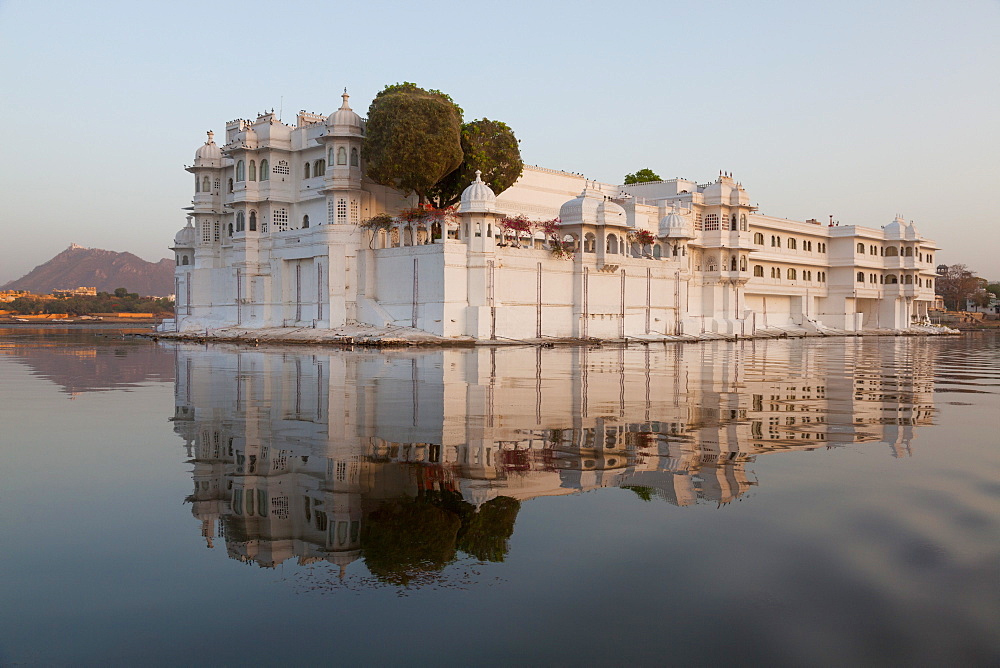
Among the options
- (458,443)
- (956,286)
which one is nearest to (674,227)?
(458,443)

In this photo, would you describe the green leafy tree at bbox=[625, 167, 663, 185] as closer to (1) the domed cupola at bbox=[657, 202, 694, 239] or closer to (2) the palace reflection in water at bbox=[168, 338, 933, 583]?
(1) the domed cupola at bbox=[657, 202, 694, 239]

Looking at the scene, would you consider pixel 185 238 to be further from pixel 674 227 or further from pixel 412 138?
pixel 674 227

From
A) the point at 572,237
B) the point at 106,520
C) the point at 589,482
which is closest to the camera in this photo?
the point at 106,520

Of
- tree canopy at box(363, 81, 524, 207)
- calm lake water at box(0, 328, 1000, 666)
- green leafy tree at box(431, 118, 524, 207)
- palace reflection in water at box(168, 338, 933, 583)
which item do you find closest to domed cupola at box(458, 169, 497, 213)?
tree canopy at box(363, 81, 524, 207)

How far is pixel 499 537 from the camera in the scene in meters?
6.92

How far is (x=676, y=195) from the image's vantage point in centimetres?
7306

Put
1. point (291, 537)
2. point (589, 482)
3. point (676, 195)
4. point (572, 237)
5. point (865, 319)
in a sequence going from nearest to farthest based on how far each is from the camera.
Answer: point (291, 537)
point (589, 482)
point (572, 237)
point (676, 195)
point (865, 319)

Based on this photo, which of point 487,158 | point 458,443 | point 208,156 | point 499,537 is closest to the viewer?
point 499,537

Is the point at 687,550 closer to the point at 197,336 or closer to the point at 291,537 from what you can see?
the point at 291,537

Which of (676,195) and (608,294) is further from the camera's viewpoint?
(676,195)

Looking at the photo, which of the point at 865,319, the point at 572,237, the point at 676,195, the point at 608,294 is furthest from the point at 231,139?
the point at 865,319

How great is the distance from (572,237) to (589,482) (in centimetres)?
5277

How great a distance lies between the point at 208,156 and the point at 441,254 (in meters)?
26.7

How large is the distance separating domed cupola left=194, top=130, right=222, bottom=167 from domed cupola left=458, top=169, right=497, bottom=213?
25.5 meters
